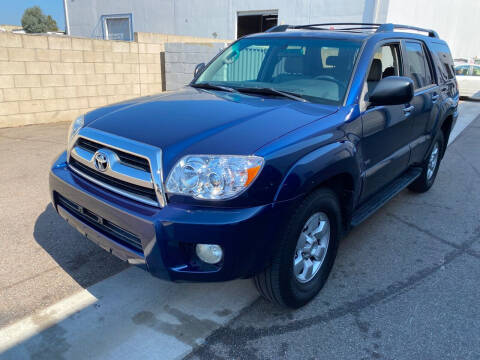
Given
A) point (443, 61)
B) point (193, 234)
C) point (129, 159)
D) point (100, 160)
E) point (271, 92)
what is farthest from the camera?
point (443, 61)

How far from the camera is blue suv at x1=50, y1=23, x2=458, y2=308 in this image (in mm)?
2088

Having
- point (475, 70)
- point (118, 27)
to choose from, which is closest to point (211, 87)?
point (118, 27)

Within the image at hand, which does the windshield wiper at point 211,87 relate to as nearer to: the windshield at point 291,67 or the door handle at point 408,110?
the windshield at point 291,67

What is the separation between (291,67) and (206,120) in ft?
4.11

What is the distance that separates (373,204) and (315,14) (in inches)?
538

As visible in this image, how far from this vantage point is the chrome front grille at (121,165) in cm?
216

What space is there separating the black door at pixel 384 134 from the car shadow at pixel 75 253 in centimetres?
213

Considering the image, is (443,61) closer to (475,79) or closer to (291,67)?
(291,67)

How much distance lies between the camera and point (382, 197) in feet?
11.8

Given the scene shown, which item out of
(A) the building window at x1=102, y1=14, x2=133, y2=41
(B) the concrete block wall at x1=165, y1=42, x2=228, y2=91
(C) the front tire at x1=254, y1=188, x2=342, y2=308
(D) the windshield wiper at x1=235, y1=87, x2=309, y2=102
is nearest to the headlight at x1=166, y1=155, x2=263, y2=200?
(C) the front tire at x1=254, y1=188, x2=342, y2=308

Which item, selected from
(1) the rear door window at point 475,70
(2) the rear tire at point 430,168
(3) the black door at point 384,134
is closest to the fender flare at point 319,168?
(3) the black door at point 384,134

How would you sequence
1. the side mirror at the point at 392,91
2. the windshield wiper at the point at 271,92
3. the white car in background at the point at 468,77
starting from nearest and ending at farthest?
the side mirror at the point at 392,91 < the windshield wiper at the point at 271,92 < the white car in background at the point at 468,77

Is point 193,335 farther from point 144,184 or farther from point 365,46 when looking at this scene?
point 365,46

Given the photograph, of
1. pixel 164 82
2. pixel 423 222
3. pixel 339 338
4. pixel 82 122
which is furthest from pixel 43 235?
pixel 164 82
